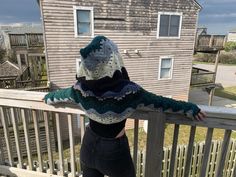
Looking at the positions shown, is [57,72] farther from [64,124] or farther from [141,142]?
[141,142]

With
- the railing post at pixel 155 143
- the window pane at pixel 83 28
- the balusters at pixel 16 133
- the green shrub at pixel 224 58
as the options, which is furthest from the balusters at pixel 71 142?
the green shrub at pixel 224 58

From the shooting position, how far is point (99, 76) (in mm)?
1261

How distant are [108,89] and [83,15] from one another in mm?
8101

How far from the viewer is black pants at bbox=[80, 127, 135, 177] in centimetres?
146

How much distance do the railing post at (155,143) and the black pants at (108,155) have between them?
311 mm

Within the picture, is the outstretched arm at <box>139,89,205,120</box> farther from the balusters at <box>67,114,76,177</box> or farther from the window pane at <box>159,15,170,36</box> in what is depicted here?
the window pane at <box>159,15,170,36</box>

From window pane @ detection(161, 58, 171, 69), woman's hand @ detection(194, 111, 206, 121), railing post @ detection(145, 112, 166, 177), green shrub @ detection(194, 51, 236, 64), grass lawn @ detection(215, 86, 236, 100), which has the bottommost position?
grass lawn @ detection(215, 86, 236, 100)

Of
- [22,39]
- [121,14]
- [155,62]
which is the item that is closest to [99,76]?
[121,14]

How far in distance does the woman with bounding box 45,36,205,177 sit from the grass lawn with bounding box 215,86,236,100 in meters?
15.6

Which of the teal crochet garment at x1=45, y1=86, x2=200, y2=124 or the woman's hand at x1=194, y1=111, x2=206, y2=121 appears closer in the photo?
the teal crochet garment at x1=45, y1=86, x2=200, y2=124

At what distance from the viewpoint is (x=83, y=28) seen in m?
8.80

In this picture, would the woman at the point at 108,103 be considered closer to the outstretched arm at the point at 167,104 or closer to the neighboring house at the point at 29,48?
the outstretched arm at the point at 167,104

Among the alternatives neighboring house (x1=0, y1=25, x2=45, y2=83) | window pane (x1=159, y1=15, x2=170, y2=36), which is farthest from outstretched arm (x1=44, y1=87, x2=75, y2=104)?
window pane (x1=159, y1=15, x2=170, y2=36)

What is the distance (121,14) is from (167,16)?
234 cm
